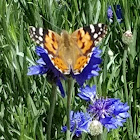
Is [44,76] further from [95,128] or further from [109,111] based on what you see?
[95,128]

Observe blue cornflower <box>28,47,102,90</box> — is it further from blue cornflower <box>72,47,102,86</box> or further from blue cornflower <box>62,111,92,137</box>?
blue cornflower <box>62,111,92,137</box>

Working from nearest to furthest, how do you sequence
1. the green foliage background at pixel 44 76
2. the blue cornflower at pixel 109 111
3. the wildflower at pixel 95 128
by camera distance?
the wildflower at pixel 95 128, the blue cornflower at pixel 109 111, the green foliage background at pixel 44 76

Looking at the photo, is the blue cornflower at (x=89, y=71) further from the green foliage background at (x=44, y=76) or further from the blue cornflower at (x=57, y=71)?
the green foliage background at (x=44, y=76)

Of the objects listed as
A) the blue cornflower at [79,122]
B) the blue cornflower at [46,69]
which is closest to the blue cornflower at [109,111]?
the blue cornflower at [79,122]

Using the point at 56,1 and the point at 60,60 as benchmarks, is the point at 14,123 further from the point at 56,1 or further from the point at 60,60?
the point at 56,1

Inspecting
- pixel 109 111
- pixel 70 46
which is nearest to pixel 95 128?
pixel 109 111

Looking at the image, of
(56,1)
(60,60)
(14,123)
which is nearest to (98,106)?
(60,60)

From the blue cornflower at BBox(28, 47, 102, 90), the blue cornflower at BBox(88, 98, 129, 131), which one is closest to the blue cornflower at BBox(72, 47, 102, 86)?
the blue cornflower at BBox(28, 47, 102, 90)
